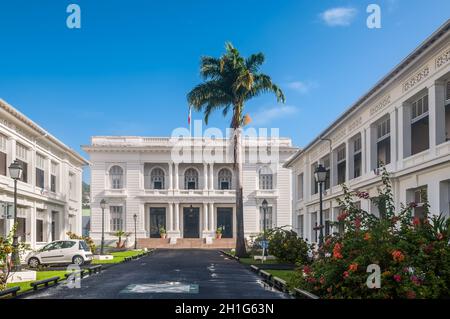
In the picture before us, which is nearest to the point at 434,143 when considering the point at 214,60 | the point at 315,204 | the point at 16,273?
the point at 16,273

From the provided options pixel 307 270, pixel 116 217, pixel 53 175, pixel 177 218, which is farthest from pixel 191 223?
pixel 307 270

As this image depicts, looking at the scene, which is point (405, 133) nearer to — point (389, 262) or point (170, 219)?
point (389, 262)

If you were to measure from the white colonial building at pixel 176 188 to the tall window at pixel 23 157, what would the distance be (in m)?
36.2

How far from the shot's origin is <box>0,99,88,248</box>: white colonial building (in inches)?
1382

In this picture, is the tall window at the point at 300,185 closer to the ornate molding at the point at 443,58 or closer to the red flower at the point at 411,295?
the ornate molding at the point at 443,58

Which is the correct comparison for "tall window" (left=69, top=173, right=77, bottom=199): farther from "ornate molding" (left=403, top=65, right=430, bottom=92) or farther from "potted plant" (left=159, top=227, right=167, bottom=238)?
"ornate molding" (left=403, top=65, right=430, bottom=92)

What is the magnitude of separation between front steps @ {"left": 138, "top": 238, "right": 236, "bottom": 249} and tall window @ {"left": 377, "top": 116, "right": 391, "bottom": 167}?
4281 cm

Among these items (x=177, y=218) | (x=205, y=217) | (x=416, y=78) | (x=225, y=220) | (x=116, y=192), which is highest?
(x=416, y=78)

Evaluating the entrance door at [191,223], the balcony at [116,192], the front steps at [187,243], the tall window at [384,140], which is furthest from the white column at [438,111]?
the entrance door at [191,223]

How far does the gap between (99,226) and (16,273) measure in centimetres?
5610

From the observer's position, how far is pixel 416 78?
23984 mm

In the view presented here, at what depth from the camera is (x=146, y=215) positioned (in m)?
78.4

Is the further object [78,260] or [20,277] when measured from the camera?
[78,260]

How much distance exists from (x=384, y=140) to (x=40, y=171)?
1020 inches
